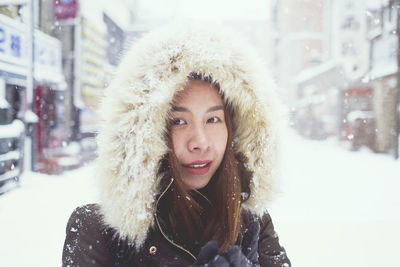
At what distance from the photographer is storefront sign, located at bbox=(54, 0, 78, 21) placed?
24.2 ft

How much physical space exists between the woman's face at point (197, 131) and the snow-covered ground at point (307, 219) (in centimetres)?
43

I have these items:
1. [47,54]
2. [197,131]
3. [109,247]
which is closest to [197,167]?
[197,131]

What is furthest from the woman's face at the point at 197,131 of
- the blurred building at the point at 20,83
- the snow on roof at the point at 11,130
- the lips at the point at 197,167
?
the snow on roof at the point at 11,130

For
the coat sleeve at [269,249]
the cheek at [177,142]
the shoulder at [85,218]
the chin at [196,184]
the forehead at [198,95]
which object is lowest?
the coat sleeve at [269,249]

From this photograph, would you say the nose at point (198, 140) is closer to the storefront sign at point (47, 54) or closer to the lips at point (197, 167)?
→ the lips at point (197, 167)

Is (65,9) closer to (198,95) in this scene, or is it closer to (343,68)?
(198,95)

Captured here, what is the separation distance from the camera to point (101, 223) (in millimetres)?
1212

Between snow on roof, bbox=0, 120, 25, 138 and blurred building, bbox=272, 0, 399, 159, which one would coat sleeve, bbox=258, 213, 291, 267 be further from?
snow on roof, bbox=0, 120, 25, 138

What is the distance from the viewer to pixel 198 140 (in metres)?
1.23

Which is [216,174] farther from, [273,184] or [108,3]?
[108,3]

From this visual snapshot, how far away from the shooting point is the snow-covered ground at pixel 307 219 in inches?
112

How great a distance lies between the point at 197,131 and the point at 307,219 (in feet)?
11.5

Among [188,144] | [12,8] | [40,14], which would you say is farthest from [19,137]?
[188,144]

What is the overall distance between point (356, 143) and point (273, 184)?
10821 millimetres
